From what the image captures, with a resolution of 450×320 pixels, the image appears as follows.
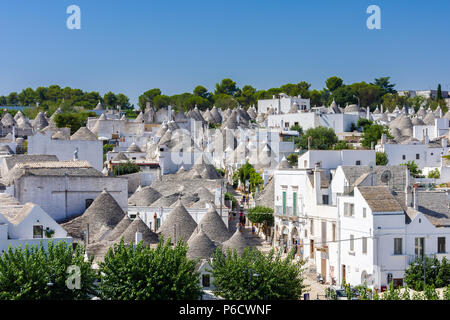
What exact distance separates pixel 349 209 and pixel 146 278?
11965mm

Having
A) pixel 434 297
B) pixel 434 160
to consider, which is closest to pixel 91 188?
pixel 434 297

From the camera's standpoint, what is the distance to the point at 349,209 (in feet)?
110

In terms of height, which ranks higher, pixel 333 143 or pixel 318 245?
pixel 333 143

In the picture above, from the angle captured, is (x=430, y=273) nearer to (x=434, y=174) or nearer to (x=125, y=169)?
(x=434, y=174)

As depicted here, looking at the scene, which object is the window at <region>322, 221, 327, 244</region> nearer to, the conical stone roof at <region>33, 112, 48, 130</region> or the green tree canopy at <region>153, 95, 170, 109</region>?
the conical stone roof at <region>33, 112, 48, 130</region>

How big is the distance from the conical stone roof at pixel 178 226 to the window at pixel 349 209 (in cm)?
841

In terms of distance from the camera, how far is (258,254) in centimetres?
2778

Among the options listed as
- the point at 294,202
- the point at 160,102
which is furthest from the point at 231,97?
the point at 294,202

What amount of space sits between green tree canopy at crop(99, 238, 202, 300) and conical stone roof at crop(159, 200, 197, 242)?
12.4 m

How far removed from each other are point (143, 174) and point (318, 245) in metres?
28.0

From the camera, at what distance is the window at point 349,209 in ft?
109

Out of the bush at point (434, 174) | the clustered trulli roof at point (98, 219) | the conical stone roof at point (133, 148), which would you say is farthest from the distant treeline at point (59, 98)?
the clustered trulli roof at point (98, 219)
